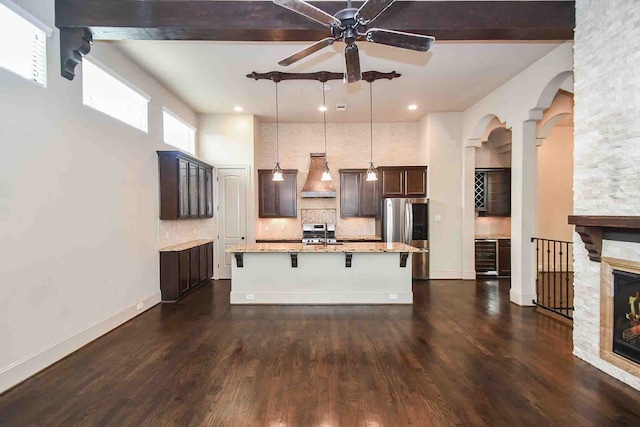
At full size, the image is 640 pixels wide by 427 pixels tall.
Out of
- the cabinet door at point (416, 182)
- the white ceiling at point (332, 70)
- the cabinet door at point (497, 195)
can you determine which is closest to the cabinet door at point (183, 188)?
the white ceiling at point (332, 70)

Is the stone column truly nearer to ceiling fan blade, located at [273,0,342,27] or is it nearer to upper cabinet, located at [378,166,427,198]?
upper cabinet, located at [378,166,427,198]

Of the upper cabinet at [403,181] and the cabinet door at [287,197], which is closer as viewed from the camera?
the upper cabinet at [403,181]

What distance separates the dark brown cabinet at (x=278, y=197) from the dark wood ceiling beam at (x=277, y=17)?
13.3 ft

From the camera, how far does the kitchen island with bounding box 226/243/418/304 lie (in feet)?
16.5

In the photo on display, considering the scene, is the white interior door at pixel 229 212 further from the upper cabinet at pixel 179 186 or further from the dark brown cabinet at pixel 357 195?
the dark brown cabinet at pixel 357 195

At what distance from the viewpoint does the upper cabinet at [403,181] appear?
6.87 metres

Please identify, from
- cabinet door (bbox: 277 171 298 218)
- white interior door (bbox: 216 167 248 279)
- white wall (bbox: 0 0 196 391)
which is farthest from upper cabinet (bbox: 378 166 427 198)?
white wall (bbox: 0 0 196 391)

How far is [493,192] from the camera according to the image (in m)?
7.20

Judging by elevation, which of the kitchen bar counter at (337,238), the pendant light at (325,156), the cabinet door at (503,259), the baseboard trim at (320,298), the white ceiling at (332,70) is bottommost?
the baseboard trim at (320,298)

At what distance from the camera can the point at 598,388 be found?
104 inches

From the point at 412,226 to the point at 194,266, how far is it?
434 centimetres

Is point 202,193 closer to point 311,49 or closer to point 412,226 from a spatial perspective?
point 311,49

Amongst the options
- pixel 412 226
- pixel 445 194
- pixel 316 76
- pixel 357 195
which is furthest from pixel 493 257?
pixel 316 76

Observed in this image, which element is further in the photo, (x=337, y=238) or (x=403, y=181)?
(x=337, y=238)
